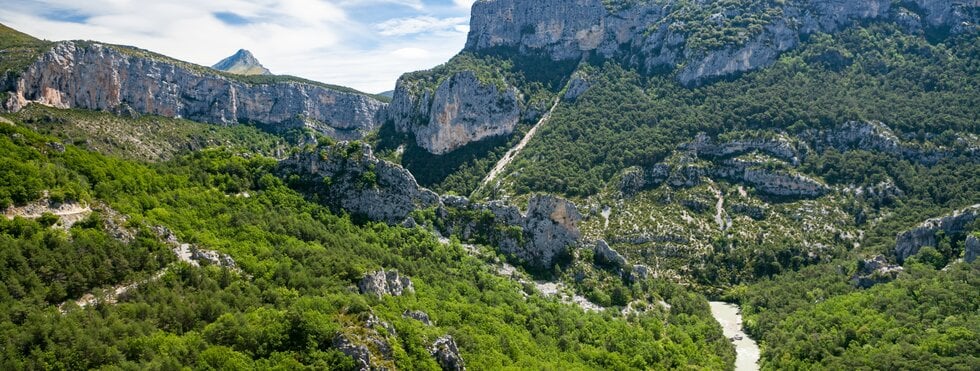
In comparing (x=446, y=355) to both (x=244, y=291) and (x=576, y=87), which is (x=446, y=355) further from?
(x=576, y=87)

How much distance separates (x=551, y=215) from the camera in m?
101

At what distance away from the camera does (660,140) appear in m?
157

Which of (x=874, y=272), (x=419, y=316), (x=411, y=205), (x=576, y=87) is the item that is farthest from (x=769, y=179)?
(x=419, y=316)

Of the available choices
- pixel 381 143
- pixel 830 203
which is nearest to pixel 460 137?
pixel 381 143

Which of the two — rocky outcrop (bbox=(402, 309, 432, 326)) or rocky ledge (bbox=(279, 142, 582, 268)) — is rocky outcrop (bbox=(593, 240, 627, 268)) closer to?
rocky ledge (bbox=(279, 142, 582, 268))

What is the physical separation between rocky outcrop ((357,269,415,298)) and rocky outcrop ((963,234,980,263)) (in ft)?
276

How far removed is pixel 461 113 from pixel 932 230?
385 feet

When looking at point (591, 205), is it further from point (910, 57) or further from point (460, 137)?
point (910, 57)

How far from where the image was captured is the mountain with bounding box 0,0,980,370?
5238cm

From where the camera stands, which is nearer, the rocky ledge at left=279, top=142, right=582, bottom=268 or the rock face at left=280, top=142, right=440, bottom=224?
the rock face at left=280, top=142, right=440, bottom=224

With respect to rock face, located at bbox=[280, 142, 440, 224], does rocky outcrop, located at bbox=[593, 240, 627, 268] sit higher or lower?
lower

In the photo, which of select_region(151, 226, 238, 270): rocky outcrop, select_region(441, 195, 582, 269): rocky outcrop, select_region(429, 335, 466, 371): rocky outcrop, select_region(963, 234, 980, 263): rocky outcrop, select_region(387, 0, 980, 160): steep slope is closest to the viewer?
select_region(429, 335, 466, 371): rocky outcrop

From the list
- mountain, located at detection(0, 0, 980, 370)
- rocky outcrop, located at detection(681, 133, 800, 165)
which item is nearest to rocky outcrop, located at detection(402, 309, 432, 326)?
mountain, located at detection(0, 0, 980, 370)

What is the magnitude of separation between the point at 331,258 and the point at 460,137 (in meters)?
121
